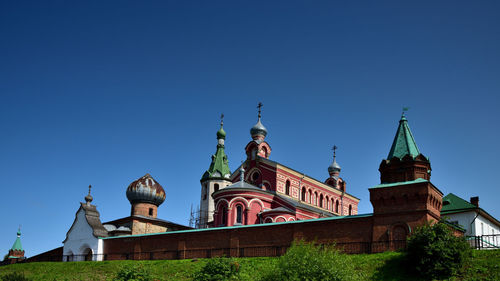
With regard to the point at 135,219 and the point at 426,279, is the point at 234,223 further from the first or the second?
the point at 426,279

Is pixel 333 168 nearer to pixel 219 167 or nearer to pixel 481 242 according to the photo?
pixel 219 167

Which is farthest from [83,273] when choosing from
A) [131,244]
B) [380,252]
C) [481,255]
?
[481,255]

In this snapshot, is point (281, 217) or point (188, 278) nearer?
point (188, 278)

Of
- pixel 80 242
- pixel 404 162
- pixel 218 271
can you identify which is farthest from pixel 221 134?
pixel 218 271

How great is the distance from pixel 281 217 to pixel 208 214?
43.7ft

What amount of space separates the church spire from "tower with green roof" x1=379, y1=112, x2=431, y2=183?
23.0 metres

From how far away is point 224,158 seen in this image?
155ft

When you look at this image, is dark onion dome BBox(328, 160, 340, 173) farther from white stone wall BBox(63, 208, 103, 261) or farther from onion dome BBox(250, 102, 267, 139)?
white stone wall BBox(63, 208, 103, 261)

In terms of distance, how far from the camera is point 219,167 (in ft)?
152

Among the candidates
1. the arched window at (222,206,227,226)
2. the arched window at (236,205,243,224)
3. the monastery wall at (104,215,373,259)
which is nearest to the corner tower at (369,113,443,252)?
the monastery wall at (104,215,373,259)

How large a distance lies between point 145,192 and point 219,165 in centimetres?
997

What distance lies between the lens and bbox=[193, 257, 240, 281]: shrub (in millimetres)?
18266

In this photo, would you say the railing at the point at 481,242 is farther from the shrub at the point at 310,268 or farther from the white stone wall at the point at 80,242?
the white stone wall at the point at 80,242

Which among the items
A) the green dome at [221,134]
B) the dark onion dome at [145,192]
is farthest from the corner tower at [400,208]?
the green dome at [221,134]
